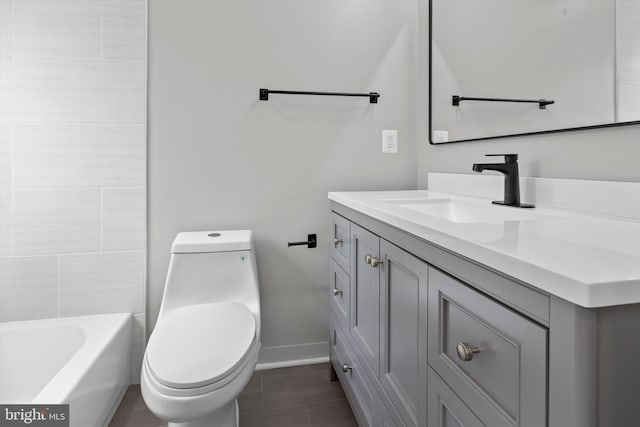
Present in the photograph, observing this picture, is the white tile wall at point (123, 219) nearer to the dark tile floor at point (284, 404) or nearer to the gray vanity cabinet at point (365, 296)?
the dark tile floor at point (284, 404)

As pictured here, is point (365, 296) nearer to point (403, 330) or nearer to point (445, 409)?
point (403, 330)

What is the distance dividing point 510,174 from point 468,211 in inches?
7.2

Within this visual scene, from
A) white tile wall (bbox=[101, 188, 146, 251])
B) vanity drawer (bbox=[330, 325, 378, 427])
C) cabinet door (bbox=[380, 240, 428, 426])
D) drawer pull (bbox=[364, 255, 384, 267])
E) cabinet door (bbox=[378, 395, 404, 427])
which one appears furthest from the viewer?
white tile wall (bbox=[101, 188, 146, 251])

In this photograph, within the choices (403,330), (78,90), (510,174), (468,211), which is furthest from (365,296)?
(78,90)

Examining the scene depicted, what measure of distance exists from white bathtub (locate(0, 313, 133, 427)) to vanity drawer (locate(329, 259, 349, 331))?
940 mm

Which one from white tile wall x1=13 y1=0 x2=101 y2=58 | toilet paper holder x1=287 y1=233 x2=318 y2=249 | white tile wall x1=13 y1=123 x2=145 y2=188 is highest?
white tile wall x1=13 y1=0 x2=101 y2=58

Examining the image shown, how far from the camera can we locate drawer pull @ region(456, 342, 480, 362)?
0.70 metres

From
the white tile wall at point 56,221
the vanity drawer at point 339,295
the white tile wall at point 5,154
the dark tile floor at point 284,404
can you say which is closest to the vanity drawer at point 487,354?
the vanity drawer at point 339,295

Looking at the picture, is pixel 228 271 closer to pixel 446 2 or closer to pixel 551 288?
pixel 551 288

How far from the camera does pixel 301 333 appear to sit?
2.01 m

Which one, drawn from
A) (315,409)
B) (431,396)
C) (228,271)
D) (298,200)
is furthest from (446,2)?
(315,409)

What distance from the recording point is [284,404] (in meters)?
1.67

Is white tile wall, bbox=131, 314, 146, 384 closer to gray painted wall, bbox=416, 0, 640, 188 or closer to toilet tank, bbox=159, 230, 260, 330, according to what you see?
toilet tank, bbox=159, 230, 260, 330

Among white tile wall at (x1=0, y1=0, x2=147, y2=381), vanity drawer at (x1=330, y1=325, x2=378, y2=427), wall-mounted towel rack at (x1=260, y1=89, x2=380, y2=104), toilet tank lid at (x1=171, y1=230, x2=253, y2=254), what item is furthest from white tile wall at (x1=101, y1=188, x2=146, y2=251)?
vanity drawer at (x1=330, y1=325, x2=378, y2=427)
